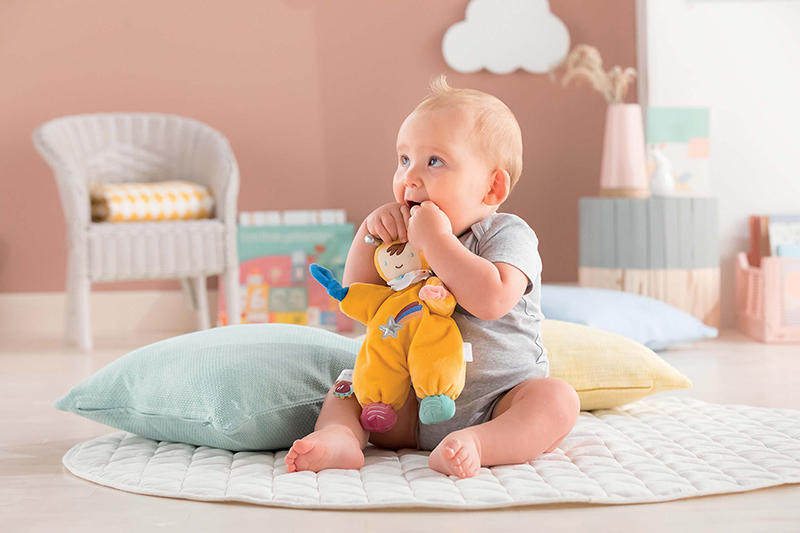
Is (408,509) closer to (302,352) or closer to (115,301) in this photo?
(302,352)

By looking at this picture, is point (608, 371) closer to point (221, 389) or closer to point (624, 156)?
point (221, 389)

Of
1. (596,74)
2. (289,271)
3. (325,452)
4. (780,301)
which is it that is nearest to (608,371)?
(325,452)

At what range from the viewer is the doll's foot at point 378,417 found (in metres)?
1.13

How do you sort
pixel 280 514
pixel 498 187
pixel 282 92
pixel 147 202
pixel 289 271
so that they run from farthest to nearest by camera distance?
1. pixel 282 92
2. pixel 289 271
3. pixel 147 202
4. pixel 498 187
5. pixel 280 514

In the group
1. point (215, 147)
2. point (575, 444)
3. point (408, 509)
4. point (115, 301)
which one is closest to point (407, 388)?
point (408, 509)

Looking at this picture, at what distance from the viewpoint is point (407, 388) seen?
1.14 meters

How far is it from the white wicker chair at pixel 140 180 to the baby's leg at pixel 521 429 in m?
1.85

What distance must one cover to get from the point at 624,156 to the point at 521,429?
6.43 ft

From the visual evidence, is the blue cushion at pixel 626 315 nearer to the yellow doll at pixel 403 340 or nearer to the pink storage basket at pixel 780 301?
the pink storage basket at pixel 780 301

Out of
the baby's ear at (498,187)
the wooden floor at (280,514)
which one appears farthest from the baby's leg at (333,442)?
the baby's ear at (498,187)

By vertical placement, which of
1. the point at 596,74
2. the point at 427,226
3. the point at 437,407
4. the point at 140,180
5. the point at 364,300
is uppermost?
the point at 596,74

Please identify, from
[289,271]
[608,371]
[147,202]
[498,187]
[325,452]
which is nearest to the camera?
[325,452]

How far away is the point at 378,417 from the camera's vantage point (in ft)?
3.72

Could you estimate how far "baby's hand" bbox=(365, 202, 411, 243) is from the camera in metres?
1.16
